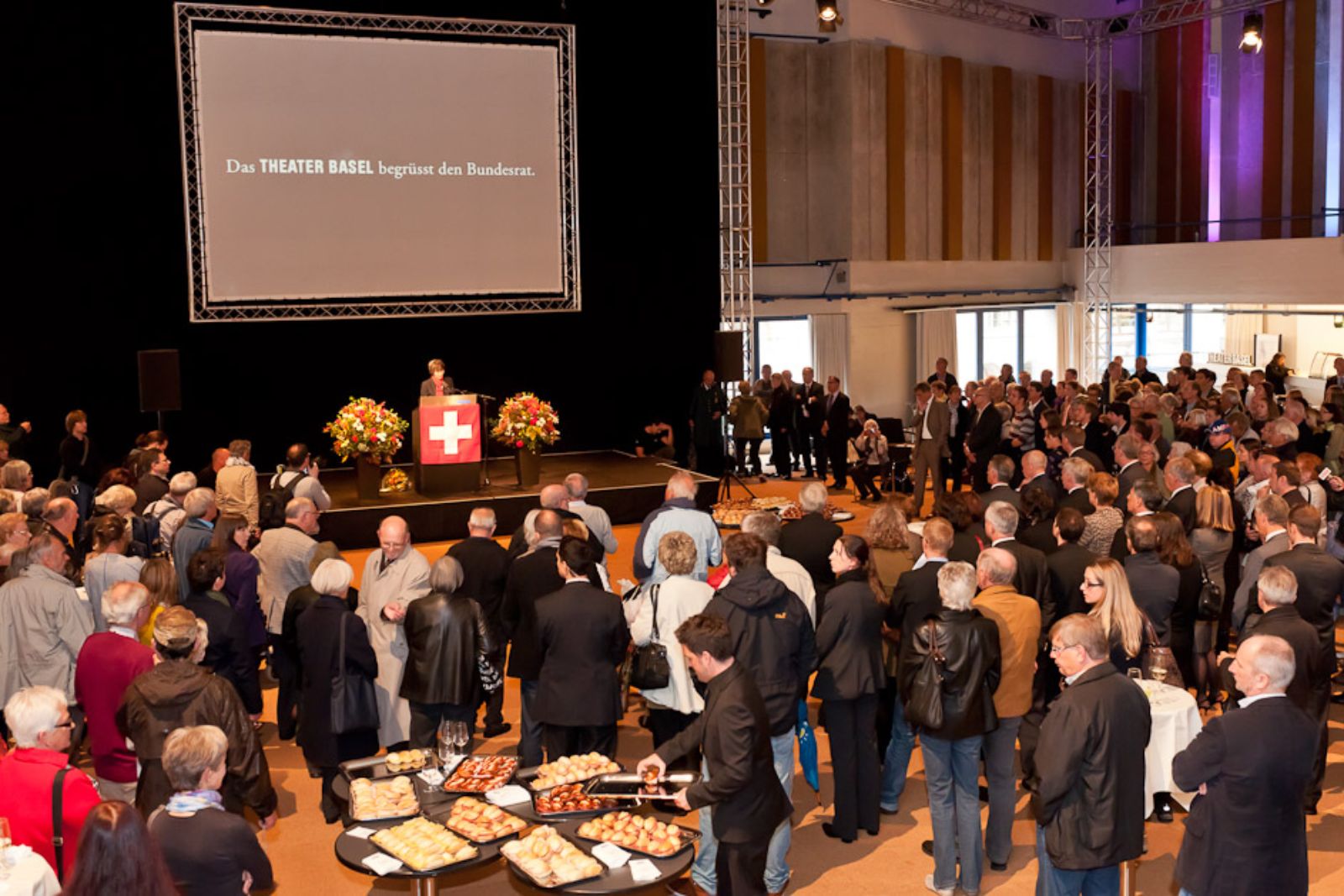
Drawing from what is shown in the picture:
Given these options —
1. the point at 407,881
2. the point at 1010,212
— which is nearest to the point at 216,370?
the point at 407,881

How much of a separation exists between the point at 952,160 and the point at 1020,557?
1574cm

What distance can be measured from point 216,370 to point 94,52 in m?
3.25

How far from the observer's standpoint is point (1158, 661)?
236 inches

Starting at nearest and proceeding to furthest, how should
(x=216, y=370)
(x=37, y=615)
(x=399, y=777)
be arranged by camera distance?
(x=399, y=777)
(x=37, y=615)
(x=216, y=370)

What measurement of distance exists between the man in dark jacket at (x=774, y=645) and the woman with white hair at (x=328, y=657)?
5.22 ft

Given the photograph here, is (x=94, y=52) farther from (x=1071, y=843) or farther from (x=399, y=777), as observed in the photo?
(x=1071, y=843)

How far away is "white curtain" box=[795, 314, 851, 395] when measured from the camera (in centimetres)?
2028

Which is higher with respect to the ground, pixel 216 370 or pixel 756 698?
pixel 216 370

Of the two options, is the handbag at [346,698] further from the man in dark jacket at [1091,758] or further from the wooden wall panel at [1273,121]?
the wooden wall panel at [1273,121]

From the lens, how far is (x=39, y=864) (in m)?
3.89

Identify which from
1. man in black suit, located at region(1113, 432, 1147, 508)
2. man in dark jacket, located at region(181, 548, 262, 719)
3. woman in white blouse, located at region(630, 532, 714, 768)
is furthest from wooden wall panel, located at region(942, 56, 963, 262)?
man in dark jacket, located at region(181, 548, 262, 719)

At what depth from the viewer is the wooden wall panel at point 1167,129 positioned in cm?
2230

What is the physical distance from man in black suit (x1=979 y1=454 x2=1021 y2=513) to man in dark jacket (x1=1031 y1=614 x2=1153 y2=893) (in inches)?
136

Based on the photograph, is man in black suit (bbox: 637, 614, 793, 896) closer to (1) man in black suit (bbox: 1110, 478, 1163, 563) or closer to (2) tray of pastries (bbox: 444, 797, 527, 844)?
(2) tray of pastries (bbox: 444, 797, 527, 844)
